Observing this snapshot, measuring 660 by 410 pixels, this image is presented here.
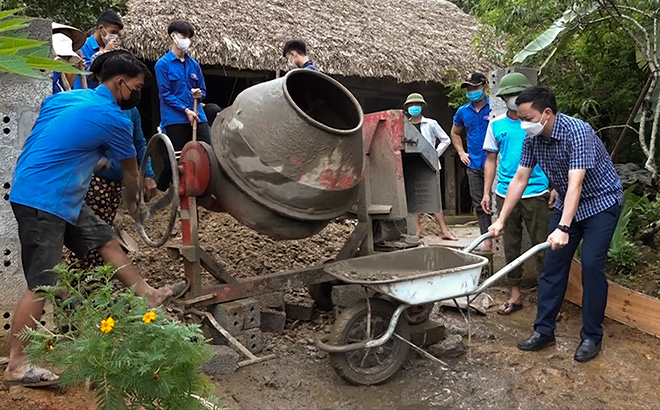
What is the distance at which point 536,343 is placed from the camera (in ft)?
13.5

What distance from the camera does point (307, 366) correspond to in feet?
12.5

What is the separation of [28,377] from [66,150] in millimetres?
1128

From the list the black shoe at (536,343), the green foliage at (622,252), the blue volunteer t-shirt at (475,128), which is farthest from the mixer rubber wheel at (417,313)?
the blue volunteer t-shirt at (475,128)

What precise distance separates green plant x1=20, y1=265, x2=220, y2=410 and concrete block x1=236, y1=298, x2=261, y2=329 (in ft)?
4.76

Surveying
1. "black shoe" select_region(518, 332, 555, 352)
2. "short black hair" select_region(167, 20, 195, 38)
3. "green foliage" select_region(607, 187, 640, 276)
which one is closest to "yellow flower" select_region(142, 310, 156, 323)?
"black shoe" select_region(518, 332, 555, 352)

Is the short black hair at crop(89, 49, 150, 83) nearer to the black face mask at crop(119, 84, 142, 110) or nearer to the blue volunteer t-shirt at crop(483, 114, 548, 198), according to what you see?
the black face mask at crop(119, 84, 142, 110)

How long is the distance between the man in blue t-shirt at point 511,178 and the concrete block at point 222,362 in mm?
2364

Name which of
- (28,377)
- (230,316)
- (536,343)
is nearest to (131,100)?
(230,316)

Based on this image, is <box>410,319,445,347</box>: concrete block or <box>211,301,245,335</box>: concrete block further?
<box>410,319,445,347</box>: concrete block

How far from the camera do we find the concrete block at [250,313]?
3.84m

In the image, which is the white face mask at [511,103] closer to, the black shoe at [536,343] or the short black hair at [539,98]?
the short black hair at [539,98]

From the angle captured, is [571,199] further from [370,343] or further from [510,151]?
[370,343]

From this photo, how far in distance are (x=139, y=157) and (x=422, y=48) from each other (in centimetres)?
732

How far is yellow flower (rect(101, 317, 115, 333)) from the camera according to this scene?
85.9 inches
